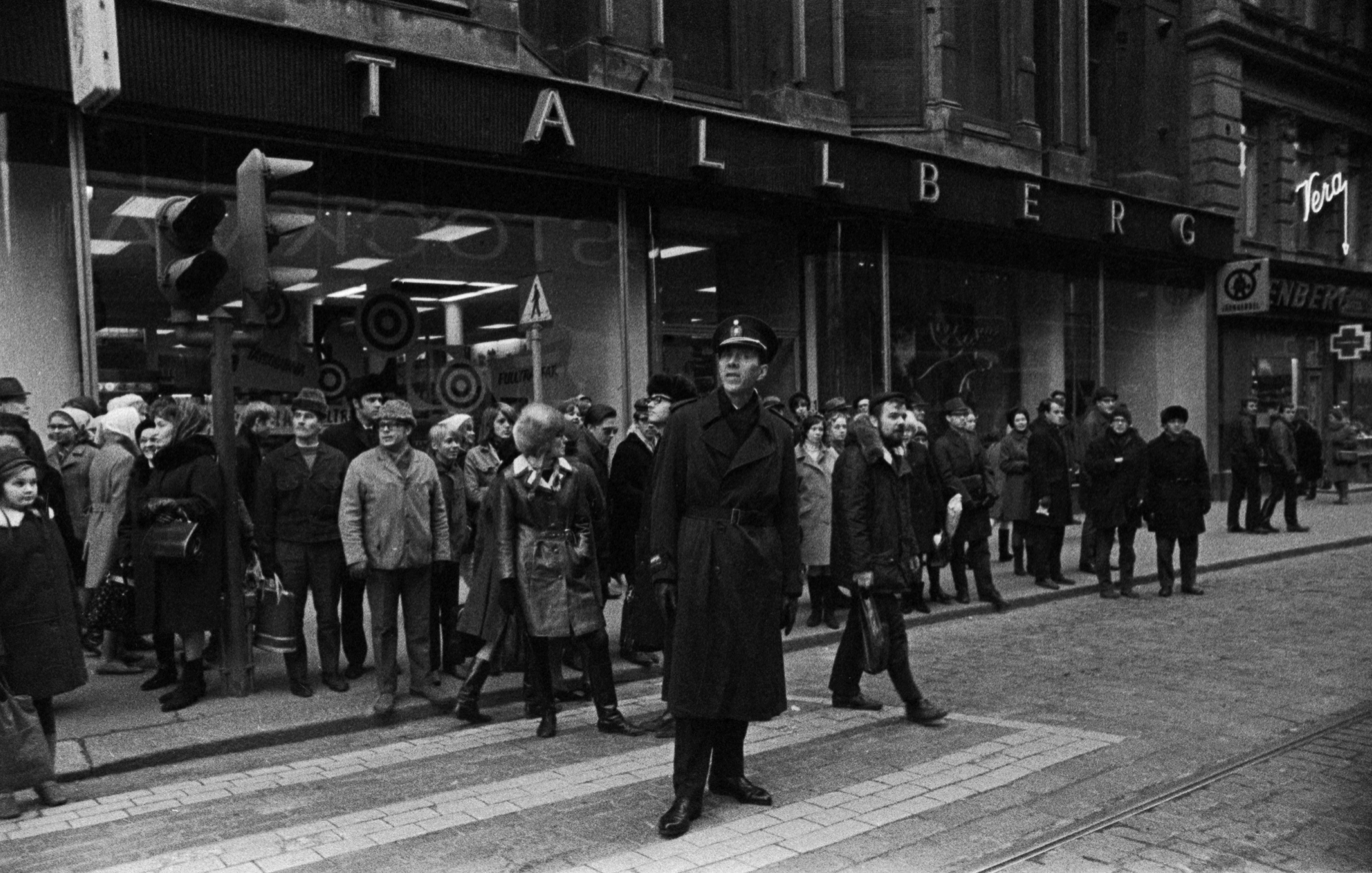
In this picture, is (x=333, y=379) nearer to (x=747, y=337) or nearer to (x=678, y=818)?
(x=747, y=337)

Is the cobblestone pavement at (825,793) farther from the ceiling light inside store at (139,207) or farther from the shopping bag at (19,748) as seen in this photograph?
the ceiling light inside store at (139,207)

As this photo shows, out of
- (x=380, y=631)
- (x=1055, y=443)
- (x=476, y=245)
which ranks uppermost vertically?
(x=476, y=245)

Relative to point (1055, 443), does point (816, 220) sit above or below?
above

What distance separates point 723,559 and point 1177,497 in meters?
8.64

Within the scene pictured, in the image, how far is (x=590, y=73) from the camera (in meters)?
14.1

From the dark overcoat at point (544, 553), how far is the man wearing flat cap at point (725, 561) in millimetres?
1449

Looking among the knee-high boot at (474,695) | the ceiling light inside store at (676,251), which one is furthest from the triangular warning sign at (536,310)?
the knee-high boot at (474,695)

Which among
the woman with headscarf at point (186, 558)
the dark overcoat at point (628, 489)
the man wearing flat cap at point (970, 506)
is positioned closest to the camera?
the woman with headscarf at point (186, 558)

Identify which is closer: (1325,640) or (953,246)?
(1325,640)

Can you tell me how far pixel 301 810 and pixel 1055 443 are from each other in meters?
9.45

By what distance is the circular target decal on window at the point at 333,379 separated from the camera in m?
12.3

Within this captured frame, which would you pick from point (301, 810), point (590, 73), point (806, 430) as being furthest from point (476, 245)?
point (301, 810)

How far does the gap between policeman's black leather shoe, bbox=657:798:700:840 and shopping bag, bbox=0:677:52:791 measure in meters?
3.02

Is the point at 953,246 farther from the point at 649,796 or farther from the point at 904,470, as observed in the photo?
the point at 649,796
